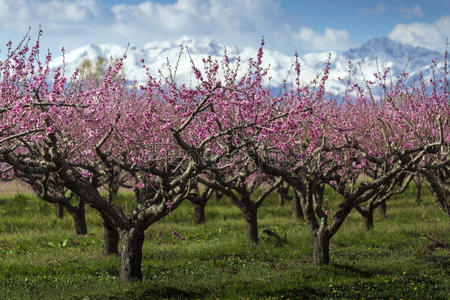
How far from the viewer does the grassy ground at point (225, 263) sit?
1061cm

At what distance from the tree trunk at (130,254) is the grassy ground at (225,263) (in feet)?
0.96

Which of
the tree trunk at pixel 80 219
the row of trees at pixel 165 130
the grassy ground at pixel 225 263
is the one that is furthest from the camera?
the tree trunk at pixel 80 219

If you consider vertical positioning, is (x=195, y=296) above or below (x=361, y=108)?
below

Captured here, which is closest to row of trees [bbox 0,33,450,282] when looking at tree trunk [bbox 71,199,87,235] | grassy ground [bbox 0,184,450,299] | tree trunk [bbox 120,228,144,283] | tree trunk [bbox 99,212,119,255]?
tree trunk [bbox 120,228,144,283]

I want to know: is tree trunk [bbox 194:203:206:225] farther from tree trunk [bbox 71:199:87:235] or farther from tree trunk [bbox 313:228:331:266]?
tree trunk [bbox 313:228:331:266]

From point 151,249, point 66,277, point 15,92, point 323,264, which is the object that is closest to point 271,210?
point 151,249

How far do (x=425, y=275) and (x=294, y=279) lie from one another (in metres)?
3.40

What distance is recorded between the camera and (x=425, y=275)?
11.9 meters

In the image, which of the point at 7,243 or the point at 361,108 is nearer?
the point at 7,243

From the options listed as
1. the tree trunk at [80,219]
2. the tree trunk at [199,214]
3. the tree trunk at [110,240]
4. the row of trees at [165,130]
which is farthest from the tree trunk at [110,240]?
the tree trunk at [199,214]

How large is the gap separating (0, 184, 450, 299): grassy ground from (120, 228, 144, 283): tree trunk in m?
0.29

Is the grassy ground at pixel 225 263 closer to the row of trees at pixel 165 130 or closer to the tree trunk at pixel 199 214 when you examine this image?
the tree trunk at pixel 199 214

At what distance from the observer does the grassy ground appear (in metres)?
10.6

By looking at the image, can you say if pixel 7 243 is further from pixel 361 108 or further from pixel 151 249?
pixel 361 108
